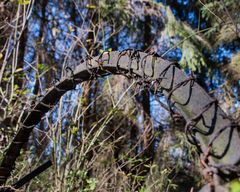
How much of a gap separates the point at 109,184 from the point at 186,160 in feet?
19.9

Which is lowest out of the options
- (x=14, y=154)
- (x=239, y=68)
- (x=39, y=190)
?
(x=39, y=190)

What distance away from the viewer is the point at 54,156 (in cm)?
526

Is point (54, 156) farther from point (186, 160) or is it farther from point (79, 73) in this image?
point (186, 160)

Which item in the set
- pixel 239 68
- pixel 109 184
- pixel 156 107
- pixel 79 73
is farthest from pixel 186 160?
pixel 79 73

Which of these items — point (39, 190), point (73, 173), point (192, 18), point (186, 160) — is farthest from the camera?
point (192, 18)

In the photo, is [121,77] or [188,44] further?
[188,44]

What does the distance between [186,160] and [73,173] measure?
6.78 metres

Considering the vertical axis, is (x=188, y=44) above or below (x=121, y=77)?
above

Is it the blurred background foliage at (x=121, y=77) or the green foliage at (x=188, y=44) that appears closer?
the blurred background foliage at (x=121, y=77)

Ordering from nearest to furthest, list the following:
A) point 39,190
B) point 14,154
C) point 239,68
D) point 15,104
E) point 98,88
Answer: point 14,154 < point 39,190 < point 15,104 < point 98,88 < point 239,68

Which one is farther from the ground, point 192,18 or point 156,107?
point 192,18

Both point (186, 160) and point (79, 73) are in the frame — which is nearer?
point (79, 73)

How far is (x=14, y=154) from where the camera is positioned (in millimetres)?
4699

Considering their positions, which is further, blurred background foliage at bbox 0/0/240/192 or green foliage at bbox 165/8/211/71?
green foliage at bbox 165/8/211/71
